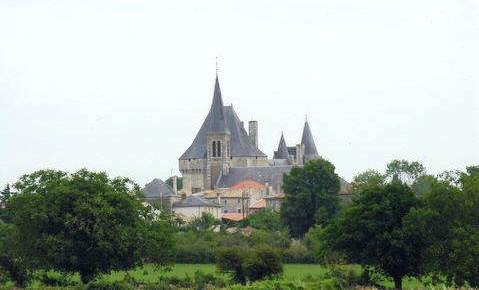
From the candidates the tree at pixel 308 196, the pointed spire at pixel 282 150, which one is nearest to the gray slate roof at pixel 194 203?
the pointed spire at pixel 282 150

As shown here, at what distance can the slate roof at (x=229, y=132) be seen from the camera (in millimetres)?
155000

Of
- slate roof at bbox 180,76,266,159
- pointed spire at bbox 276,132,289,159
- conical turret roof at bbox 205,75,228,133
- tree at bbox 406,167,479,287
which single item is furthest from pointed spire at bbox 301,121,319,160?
tree at bbox 406,167,479,287

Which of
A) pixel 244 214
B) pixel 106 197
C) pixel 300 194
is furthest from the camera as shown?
pixel 244 214

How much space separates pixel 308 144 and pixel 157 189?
31.0 metres

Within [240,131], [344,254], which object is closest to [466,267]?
[344,254]

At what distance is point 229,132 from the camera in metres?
156

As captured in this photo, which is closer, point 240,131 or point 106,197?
point 106,197

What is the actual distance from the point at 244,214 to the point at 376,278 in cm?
8579

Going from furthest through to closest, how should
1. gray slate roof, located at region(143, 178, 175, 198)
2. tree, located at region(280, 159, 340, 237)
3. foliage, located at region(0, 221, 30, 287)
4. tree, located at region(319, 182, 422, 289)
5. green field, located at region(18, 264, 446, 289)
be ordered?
gray slate roof, located at region(143, 178, 175, 198) → tree, located at region(280, 159, 340, 237) → foliage, located at region(0, 221, 30, 287) → green field, located at region(18, 264, 446, 289) → tree, located at region(319, 182, 422, 289)

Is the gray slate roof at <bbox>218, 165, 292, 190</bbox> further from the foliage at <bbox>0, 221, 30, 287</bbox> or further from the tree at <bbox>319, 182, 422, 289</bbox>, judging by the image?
the foliage at <bbox>0, 221, 30, 287</bbox>

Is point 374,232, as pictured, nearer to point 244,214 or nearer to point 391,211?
point 391,211

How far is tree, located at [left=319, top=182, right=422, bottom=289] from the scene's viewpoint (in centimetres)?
5597

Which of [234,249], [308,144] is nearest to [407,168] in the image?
[308,144]

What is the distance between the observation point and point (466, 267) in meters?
50.7
